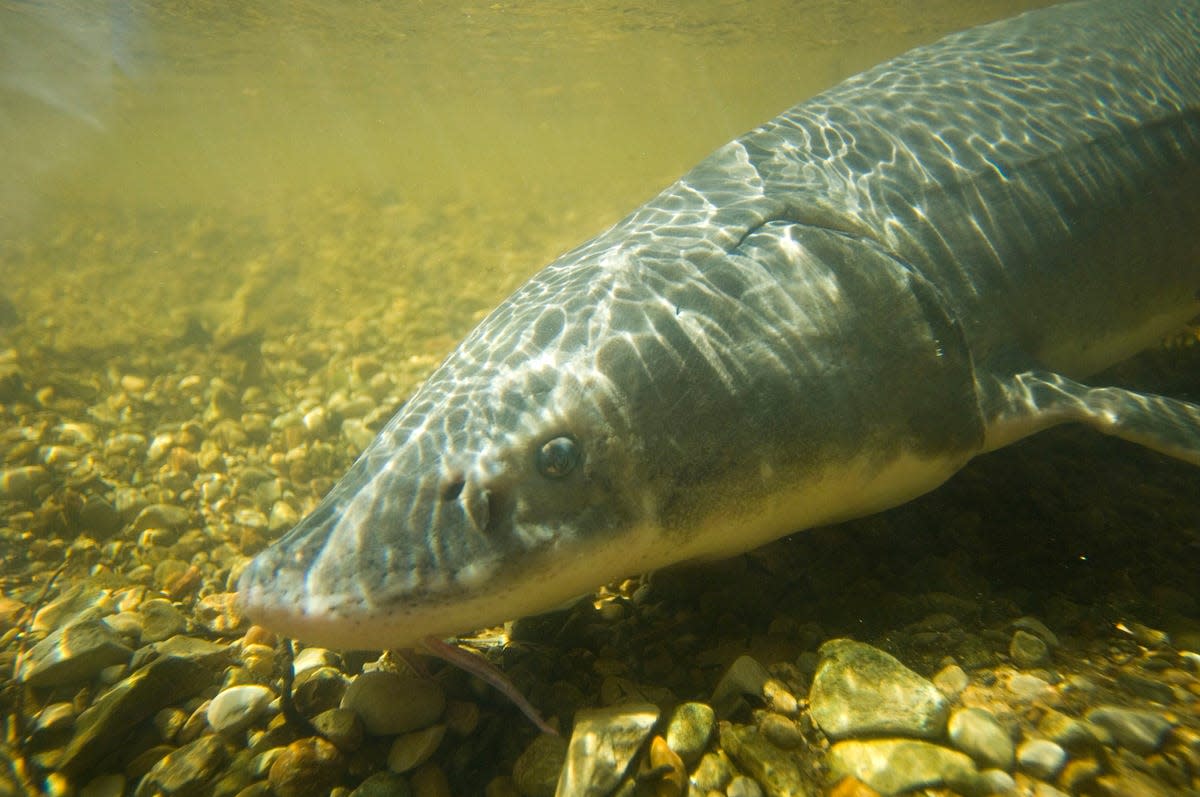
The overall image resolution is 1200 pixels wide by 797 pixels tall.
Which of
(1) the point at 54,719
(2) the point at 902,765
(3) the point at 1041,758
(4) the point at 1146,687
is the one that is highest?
(1) the point at 54,719

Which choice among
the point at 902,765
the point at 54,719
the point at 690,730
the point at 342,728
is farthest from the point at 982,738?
the point at 54,719

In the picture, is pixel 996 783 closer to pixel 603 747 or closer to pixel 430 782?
pixel 603 747

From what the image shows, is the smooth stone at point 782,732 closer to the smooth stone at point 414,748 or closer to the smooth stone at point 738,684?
the smooth stone at point 738,684

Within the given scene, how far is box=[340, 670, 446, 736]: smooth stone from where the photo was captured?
2002mm

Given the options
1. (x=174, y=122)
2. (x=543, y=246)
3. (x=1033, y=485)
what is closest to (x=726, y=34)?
(x=543, y=246)

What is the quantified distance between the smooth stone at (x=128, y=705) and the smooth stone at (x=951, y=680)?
256cm

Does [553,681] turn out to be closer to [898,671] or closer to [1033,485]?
[898,671]

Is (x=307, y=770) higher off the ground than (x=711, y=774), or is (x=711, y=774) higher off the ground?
(x=307, y=770)

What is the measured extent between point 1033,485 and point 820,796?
2193 millimetres

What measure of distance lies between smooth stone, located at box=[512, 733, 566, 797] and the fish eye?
83cm

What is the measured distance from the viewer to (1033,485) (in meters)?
3.01

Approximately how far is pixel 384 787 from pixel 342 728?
0.86 ft

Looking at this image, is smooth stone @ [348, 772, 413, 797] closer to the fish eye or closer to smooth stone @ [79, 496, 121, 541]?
the fish eye

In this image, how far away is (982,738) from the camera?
1639 mm
